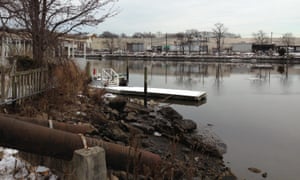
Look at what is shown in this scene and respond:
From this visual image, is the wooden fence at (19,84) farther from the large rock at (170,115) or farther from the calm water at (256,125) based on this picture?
the calm water at (256,125)

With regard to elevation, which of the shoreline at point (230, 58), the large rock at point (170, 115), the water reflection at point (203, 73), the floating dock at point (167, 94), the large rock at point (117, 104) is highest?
the shoreline at point (230, 58)

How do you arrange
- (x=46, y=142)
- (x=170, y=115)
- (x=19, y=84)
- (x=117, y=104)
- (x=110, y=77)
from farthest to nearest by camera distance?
(x=110, y=77), (x=170, y=115), (x=117, y=104), (x=19, y=84), (x=46, y=142)

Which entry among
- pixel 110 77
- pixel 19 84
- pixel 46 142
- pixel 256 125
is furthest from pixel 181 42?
pixel 46 142

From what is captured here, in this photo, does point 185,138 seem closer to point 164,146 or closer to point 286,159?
point 164,146

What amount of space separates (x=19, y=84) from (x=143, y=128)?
13.8 ft

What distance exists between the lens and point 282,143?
10.8 m

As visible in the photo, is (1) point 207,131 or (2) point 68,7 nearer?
(2) point 68,7

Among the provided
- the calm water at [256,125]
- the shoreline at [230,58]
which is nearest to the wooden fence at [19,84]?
the calm water at [256,125]

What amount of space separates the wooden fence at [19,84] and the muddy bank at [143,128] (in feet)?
0.84

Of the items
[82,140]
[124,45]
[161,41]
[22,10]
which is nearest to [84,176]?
[82,140]

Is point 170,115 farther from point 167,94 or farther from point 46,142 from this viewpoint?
point 46,142

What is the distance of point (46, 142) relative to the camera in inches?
90.7

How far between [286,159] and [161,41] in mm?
99547

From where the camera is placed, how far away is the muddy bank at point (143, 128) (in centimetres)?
754
